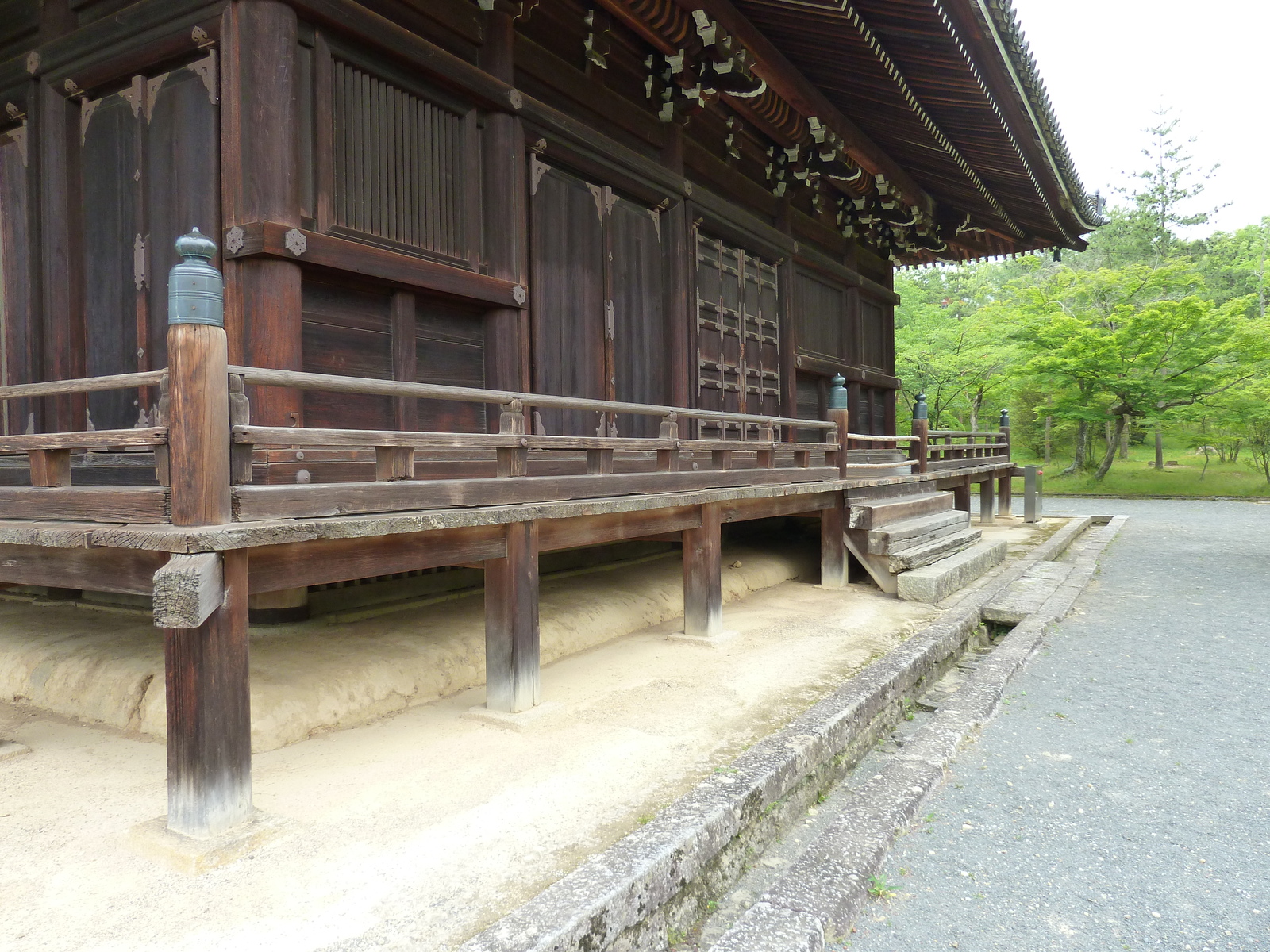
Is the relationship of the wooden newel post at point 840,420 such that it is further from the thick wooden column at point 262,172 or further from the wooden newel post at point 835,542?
the thick wooden column at point 262,172

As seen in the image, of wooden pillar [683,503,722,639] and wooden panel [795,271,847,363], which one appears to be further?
wooden panel [795,271,847,363]

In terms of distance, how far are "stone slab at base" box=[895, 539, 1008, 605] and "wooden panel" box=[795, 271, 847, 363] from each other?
3528 millimetres

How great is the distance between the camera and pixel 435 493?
4086mm

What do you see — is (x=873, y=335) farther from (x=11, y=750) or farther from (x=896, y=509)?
(x=11, y=750)

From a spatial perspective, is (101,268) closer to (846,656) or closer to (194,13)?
(194,13)

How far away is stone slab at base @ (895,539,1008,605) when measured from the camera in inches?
342

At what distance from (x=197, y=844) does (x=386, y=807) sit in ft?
2.58

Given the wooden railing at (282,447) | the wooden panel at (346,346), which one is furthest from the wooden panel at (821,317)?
the wooden panel at (346,346)

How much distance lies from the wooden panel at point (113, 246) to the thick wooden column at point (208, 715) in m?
2.69

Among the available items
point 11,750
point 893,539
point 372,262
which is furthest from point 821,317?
point 11,750

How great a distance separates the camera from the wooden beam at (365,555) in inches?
138

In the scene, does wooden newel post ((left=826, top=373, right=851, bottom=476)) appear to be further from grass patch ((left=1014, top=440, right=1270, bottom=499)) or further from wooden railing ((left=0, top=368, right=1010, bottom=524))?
grass patch ((left=1014, top=440, right=1270, bottom=499))

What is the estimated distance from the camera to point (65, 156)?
5.40 meters

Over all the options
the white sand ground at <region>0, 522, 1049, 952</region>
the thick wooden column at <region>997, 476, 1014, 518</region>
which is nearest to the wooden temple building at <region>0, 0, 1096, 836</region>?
the white sand ground at <region>0, 522, 1049, 952</region>
